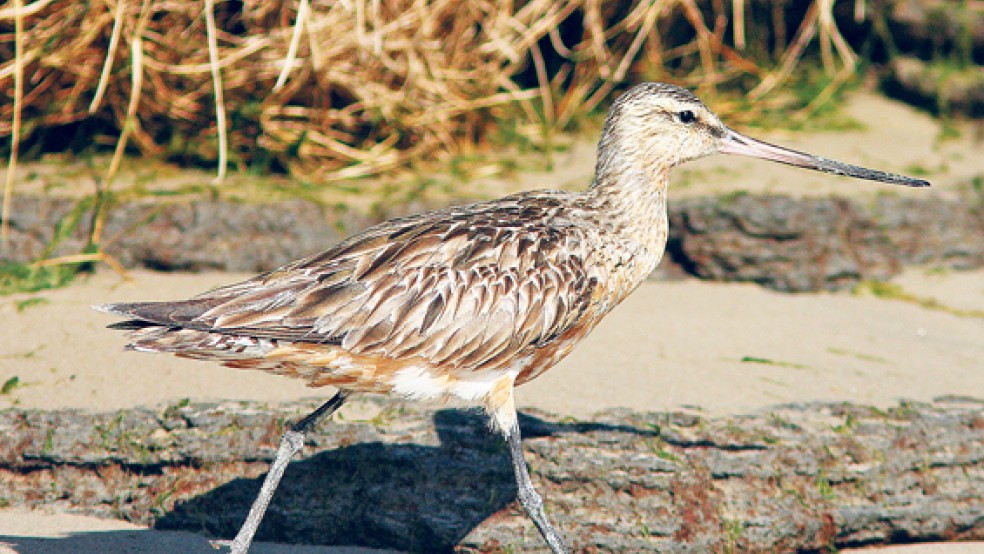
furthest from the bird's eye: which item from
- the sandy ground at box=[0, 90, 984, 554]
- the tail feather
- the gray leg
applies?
the tail feather

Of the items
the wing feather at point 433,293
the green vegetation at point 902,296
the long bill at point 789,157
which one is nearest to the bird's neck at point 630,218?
the wing feather at point 433,293

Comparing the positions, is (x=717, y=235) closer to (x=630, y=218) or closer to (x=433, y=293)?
(x=630, y=218)

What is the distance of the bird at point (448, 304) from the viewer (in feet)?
12.2

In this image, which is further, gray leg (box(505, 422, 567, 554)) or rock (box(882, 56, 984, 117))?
rock (box(882, 56, 984, 117))

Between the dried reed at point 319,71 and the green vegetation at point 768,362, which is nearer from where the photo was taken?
the green vegetation at point 768,362

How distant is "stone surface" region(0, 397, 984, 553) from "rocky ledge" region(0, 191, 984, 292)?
172 centimetres

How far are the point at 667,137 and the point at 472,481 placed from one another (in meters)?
1.49

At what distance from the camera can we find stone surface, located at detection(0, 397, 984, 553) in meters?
4.16

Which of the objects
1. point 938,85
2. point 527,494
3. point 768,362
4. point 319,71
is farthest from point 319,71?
point 938,85

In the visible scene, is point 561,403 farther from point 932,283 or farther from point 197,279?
point 932,283

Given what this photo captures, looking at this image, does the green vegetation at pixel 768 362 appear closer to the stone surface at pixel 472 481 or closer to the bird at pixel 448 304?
the stone surface at pixel 472 481

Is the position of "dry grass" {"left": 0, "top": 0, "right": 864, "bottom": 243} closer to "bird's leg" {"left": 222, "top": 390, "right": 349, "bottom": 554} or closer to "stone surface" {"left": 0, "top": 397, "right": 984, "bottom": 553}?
"stone surface" {"left": 0, "top": 397, "right": 984, "bottom": 553}

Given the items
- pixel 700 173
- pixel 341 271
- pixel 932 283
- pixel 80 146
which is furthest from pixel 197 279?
pixel 932 283

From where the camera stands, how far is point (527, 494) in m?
3.97
